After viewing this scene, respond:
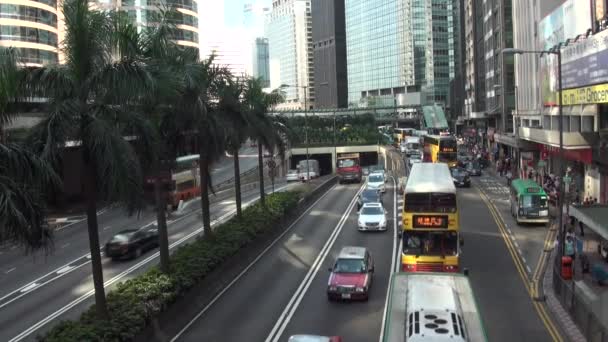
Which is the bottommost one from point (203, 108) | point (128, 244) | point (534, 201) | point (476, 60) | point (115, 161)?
point (128, 244)

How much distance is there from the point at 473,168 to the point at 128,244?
45.1 m

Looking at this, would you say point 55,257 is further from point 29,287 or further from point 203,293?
point 203,293

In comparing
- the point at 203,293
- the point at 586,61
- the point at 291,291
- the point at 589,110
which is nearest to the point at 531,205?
the point at 589,110

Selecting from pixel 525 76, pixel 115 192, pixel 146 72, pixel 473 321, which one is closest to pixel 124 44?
pixel 146 72

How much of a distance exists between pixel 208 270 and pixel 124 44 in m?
10.2

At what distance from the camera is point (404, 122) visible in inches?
6324

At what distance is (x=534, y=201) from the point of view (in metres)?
34.1

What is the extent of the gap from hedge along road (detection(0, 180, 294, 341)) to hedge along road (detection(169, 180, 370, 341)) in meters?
4.67

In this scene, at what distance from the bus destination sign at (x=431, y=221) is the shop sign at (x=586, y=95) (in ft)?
45.8

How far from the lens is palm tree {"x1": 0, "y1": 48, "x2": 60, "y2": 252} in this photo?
9.02 m

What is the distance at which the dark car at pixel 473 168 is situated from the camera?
65.0 metres

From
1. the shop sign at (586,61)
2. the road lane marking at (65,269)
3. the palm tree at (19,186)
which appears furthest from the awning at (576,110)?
the palm tree at (19,186)

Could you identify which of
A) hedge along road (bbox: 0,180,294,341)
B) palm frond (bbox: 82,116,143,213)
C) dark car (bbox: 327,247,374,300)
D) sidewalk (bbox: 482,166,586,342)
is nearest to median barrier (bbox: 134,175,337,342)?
hedge along road (bbox: 0,180,294,341)

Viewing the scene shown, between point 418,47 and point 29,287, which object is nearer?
point 29,287
